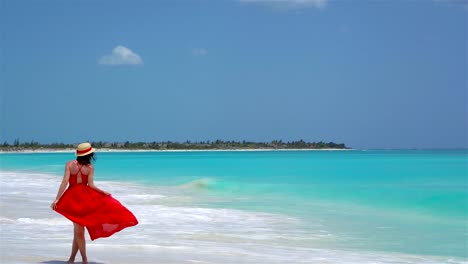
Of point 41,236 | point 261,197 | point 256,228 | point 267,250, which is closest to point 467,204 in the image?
point 261,197

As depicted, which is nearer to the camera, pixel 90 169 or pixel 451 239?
pixel 90 169

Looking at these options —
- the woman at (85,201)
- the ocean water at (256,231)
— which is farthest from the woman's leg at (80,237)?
the ocean water at (256,231)

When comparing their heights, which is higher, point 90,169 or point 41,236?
point 90,169

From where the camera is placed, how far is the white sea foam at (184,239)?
802 centimetres

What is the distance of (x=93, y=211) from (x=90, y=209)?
38 millimetres

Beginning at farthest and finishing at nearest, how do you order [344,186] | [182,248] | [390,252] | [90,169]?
1. [344,186]
2. [390,252]
3. [182,248]
4. [90,169]

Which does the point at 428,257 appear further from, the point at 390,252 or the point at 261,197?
the point at 261,197

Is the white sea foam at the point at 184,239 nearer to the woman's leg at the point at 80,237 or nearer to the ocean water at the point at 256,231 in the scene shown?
the ocean water at the point at 256,231

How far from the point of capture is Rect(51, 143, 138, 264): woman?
6.43 m

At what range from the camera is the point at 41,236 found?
958cm

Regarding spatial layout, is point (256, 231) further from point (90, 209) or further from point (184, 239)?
point (90, 209)

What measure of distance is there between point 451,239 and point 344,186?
15.9 meters

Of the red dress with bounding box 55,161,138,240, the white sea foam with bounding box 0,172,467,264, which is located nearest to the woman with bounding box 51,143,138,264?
the red dress with bounding box 55,161,138,240

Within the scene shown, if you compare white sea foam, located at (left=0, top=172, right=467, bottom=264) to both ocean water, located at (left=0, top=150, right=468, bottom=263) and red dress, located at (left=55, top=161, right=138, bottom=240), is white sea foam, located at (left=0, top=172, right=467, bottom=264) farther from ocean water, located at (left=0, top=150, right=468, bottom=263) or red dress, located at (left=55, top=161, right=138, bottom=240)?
red dress, located at (left=55, top=161, right=138, bottom=240)
